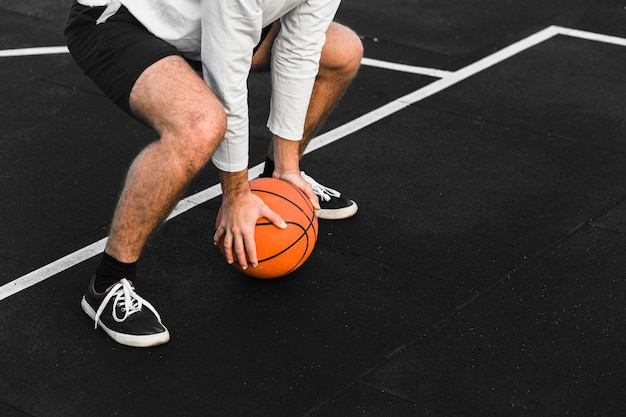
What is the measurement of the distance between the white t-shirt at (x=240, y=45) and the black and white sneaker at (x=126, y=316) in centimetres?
65

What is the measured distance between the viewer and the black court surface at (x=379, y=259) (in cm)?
376

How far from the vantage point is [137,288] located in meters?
4.37

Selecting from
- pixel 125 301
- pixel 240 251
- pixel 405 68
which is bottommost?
pixel 405 68

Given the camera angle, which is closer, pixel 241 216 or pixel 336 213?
pixel 241 216

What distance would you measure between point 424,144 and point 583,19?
261 centimetres

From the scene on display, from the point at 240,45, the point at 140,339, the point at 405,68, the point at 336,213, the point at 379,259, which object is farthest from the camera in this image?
the point at 405,68

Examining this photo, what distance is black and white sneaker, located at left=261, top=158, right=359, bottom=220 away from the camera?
4.90 meters

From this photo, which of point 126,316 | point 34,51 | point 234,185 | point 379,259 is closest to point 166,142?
point 234,185

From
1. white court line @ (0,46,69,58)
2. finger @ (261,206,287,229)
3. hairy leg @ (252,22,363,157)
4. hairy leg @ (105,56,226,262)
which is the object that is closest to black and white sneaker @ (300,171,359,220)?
hairy leg @ (252,22,363,157)

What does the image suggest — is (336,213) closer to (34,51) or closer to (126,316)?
(126,316)

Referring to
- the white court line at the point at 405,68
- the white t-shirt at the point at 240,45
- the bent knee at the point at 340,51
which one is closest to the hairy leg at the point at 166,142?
the white t-shirt at the point at 240,45

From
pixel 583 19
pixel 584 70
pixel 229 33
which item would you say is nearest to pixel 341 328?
pixel 229 33

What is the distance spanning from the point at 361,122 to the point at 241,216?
7.16 feet

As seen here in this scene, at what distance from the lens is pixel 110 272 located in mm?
4062
